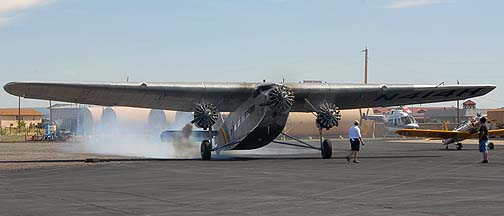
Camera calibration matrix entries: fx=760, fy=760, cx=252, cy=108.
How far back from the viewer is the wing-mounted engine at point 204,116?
32.0m

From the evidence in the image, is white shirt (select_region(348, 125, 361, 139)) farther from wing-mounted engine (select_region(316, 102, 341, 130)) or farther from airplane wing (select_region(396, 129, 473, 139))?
airplane wing (select_region(396, 129, 473, 139))

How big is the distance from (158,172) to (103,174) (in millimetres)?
1775

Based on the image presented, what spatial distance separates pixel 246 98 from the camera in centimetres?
3338

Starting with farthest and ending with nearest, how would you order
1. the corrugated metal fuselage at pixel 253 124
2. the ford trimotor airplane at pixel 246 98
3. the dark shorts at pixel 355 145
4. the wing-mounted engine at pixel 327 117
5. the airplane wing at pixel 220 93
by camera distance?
the wing-mounted engine at pixel 327 117, the corrugated metal fuselage at pixel 253 124, the ford trimotor airplane at pixel 246 98, the airplane wing at pixel 220 93, the dark shorts at pixel 355 145

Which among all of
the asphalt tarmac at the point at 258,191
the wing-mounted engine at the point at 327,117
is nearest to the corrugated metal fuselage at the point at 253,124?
the wing-mounted engine at the point at 327,117

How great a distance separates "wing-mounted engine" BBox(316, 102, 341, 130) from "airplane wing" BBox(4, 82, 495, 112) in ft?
2.48

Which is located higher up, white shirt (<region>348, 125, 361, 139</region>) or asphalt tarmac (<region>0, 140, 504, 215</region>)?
white shirt (<region>348, 125, 361, 139</region>)

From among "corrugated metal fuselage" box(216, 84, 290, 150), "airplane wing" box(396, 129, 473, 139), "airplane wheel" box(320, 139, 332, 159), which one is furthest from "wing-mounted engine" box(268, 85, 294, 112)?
"airplane wing" box(396, 129, 473, 139)

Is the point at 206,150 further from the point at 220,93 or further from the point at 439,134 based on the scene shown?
the point at 439,134

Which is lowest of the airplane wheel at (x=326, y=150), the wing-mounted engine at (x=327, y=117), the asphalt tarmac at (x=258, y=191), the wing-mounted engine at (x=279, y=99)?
the asphalt tarmac at (x=258, y=191)

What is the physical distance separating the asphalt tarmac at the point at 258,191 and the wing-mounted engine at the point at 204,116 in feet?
24.4

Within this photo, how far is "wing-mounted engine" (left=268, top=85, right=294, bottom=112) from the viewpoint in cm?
3067

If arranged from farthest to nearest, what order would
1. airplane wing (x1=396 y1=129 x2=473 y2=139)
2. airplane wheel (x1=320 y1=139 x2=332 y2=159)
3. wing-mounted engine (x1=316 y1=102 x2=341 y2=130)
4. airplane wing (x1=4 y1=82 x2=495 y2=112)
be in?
1. airplane wing (x1=396 y1=129 x2=473 y2=139)
2. wing-mounted engine (x1=316 y1=102 x2=341 y2=130)
3. airplane wheel (x1=320 y1=139 x2=332 y2=159)
4. airplane wing (x1=4 y1=82 x2=495 y2=112)

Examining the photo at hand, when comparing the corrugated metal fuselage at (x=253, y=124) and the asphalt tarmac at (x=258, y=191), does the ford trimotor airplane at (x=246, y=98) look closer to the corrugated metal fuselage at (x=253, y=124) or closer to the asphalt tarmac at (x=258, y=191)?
the corrugated metal fuselage at (x=253, y=124)
